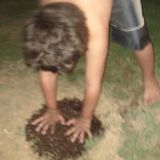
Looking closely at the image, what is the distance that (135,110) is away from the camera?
1.49 metres

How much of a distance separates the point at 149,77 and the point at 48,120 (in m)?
0.46

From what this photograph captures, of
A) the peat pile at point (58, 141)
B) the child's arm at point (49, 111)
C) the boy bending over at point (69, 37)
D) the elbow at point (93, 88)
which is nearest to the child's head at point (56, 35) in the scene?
the boy bending over at point (69, 37)

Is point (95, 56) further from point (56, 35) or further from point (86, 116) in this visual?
point (86, 116)

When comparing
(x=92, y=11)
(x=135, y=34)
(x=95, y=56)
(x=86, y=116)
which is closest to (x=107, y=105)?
(x=86, y=116)

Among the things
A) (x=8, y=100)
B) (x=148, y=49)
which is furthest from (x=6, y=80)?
(x=148, y=49)

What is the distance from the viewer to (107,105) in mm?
1514

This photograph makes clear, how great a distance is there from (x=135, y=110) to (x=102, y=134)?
0.19 metres

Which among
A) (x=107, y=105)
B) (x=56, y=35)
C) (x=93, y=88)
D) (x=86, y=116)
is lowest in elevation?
(x=107, y=105)

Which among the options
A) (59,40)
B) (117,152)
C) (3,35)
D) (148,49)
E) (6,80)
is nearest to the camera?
(59,40)

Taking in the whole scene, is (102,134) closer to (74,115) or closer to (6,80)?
(74,115)

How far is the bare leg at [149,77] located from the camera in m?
1.46

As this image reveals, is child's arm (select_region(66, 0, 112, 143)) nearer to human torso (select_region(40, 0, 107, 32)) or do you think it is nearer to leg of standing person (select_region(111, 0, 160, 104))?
human torso (select_region(40, 0, 107, 32))

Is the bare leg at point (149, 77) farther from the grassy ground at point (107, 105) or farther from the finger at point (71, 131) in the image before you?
the finger at point (71, 131)

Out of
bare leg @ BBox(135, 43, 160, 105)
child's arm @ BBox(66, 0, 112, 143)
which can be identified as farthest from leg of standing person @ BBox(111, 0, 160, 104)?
child's arm @ BBox(66, 0, 112, 143)
